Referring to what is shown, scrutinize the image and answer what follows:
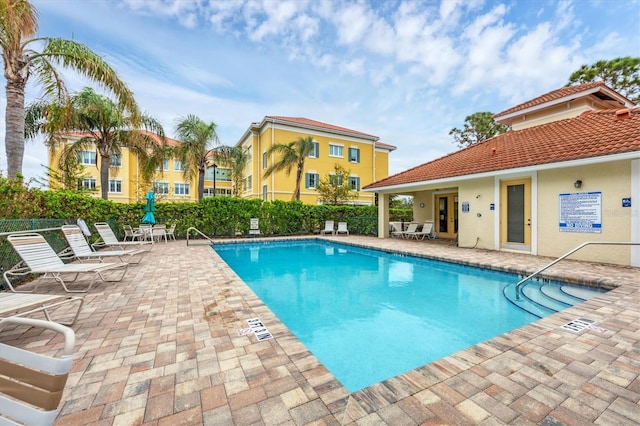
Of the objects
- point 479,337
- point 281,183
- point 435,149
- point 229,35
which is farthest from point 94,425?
point 435,149

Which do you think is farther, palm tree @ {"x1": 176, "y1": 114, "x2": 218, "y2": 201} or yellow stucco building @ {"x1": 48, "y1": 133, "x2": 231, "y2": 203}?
yellow stucco building @ {"x1": 48, "y1": 133, "x2": 231, "y2": 203}

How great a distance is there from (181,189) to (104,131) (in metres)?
22.9

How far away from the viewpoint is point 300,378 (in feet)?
8.43

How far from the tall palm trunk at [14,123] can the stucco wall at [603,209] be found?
16.0m

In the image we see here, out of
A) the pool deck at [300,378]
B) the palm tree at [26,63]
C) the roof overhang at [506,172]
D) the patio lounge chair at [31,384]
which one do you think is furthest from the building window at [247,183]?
the patio lounge chair at [31,384]

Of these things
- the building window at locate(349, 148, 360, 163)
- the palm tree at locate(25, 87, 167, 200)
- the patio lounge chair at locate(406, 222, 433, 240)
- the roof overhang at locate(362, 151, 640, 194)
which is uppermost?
the building window at locate(349, 148, 360, 163)

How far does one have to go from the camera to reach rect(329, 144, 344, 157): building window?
28952 millimetres

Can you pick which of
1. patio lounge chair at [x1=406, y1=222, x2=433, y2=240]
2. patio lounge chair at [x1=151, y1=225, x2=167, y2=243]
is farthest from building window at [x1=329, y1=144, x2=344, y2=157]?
patio lounge chair at [x1=151, y1=225, x2=167, y2=243]

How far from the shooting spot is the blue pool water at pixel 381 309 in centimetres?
400

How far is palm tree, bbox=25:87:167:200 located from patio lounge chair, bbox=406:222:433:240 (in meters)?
14.7

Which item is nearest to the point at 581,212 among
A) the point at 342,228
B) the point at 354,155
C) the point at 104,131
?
the point at 342,228

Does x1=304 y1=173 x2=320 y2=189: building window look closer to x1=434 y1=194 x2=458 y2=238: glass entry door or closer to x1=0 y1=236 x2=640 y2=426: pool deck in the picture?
x1=434 y1=194 x2=458 y2=238: glass entry door

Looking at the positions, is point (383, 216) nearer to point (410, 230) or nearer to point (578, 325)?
point (410, 230)

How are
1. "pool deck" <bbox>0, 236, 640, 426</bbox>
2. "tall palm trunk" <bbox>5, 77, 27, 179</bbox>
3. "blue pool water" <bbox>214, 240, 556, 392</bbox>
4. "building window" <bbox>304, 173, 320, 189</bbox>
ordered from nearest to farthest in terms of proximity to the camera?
"pool deck" <bbox>0, 236, 640, 426</bbox> < "blue pool water" <bbox>214, 240, 556, 392</bbox> < "tall palm trunk" <bbox>5, 77, 27, 179</bbox> < "building window" <bbox>304, 173, 320, 189</bbox>
